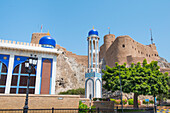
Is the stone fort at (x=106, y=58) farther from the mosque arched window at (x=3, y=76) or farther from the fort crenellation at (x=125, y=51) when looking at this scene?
the mosque arched window at (x=3, y=76)

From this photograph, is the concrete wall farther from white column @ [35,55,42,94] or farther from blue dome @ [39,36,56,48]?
blue dome @ [39,36,56,48]

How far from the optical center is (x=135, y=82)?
69.8 feet

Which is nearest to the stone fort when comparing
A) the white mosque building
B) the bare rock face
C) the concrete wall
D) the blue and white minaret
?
the bare rock face

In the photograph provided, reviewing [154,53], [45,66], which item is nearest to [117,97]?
[45,66]

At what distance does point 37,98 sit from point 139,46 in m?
55.6

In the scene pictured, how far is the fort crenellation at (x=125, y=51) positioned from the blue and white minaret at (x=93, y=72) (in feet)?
94.9

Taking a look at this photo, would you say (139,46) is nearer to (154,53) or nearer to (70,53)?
(154,53)

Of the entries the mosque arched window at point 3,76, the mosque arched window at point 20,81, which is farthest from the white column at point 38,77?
the mosque arched window at point 3,76

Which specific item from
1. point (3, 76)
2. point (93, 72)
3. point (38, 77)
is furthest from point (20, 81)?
point (93, 72)

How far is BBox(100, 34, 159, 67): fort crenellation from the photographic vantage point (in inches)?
2207

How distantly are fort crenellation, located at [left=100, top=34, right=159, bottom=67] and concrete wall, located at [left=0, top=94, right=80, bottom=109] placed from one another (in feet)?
135

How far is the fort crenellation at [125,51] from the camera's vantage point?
5606 centimetres

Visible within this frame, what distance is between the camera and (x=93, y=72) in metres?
25.3

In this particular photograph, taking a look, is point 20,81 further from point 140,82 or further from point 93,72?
point 140,82
